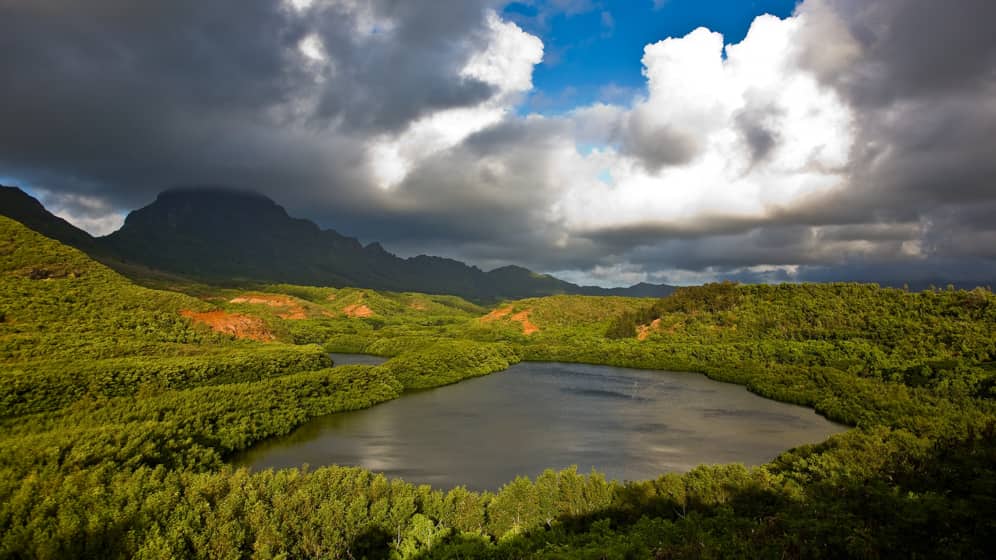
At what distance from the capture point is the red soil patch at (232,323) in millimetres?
118688

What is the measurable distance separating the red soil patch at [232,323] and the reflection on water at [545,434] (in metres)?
52.1

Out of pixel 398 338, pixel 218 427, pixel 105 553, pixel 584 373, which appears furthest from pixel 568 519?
pixel 398 338

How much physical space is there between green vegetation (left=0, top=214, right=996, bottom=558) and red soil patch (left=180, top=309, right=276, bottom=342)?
389cm

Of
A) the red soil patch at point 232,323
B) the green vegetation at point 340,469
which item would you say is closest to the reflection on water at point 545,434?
the green vegetation at point 340,469

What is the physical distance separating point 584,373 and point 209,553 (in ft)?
403

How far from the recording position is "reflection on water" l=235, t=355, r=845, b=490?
60625 mm

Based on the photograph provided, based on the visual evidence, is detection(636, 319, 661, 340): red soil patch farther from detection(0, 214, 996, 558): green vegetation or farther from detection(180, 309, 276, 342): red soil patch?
detection(180, 309, 276, 342): red soil patch

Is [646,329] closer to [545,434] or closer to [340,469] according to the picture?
[545,434]

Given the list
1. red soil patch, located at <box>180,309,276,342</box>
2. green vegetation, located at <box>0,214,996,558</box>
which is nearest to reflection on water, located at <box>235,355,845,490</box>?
green vegetation, located at <box>0,214,996,558</box>

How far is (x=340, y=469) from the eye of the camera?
4391cm

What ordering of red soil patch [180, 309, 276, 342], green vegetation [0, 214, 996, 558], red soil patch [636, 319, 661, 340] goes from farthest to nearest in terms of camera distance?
red soil patch [636, 319, 661, 340]
red soil patch [180, 309, 276, 342]
green vegetation [0, 214, 996, 558]

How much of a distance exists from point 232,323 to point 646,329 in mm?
139090

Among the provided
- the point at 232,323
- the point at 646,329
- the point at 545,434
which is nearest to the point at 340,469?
the point at 545,434

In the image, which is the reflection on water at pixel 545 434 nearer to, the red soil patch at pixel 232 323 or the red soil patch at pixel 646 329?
the red soil patch at pixel 232 323
